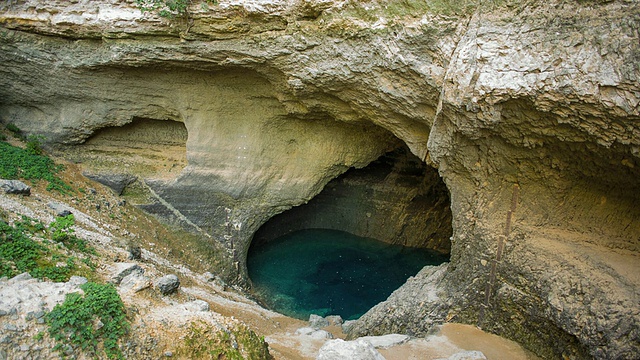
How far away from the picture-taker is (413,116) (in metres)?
5.91

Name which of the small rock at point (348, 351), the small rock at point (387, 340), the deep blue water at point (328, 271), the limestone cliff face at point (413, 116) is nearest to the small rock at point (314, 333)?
the limestone cliff face at point (413, 116)

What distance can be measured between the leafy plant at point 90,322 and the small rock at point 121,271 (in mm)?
663

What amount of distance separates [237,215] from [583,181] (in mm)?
5707

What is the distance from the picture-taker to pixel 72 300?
12.1ft

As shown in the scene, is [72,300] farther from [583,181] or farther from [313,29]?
[583,181]

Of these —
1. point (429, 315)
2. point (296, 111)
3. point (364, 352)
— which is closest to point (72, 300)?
point (364, 352)

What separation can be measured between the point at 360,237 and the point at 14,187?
23.1ft

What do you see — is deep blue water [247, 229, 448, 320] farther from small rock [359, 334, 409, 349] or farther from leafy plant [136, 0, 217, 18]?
leafy plant [136, 0, 217, 18]

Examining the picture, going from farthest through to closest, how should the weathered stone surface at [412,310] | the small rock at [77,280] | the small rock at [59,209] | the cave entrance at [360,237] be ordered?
the cave entrance at [360,237] < the small rock at [59,209] < the weathered stone surface at [412,310] < the small rock at [77,280]

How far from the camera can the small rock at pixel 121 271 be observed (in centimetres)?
452

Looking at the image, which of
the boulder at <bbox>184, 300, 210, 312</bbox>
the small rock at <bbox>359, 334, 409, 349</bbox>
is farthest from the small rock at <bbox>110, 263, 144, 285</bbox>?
the small rock at <bbox>359, 334, 409, 349</bbox>

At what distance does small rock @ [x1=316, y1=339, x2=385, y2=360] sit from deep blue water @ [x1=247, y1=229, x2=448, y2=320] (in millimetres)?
3972

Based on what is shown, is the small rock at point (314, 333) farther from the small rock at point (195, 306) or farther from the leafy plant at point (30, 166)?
the leafy plant at point (30, 166)

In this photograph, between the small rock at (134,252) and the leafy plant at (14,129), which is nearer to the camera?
the small rock at (134,252)
